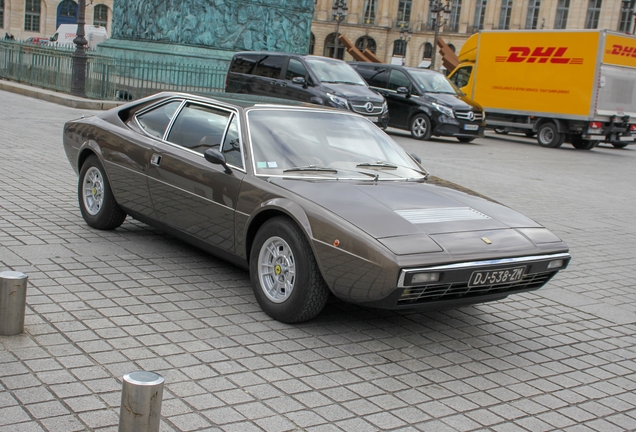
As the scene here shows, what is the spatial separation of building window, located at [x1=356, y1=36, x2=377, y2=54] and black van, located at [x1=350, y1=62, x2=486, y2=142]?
60986 mm

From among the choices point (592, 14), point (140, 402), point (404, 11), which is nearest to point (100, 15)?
point (404, 11)

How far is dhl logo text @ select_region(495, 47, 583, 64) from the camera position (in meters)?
22.9

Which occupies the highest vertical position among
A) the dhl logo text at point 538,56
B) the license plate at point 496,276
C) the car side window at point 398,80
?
the dhl logo text at point 538,56

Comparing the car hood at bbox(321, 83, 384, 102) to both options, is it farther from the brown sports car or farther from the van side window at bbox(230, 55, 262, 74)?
the brown sports car

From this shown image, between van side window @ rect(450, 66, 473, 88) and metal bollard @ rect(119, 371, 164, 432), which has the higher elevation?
van side window @ rect(450, 66, 473, 88)

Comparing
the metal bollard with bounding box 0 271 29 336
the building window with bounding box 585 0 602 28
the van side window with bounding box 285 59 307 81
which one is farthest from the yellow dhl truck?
the building window with bounding box 585 0 602 28

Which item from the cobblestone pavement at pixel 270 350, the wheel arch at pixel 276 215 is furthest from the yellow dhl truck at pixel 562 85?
the wheel arch at pixel 276 215

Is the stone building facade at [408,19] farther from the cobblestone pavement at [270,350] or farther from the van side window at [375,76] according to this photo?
the cobblestone pavement at [270,350]

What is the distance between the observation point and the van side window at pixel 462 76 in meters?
26.5

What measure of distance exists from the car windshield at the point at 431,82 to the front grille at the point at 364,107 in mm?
2699

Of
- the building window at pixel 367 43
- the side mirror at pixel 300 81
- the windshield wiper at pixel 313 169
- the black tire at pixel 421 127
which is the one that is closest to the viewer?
the windshield wiper at pixel 313 169

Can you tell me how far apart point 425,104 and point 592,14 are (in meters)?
55.8

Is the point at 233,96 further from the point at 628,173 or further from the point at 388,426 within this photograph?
the point at 628,173

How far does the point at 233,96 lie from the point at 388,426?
3683mm
